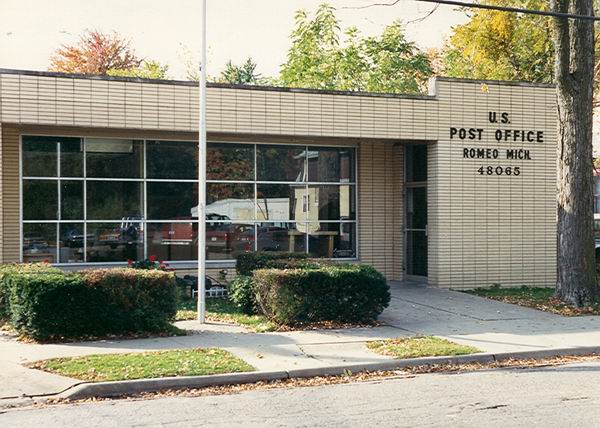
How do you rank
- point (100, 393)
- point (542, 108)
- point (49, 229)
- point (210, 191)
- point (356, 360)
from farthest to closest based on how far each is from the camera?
point (542, 108), point (210, 191), point (49, 229), point (356, 360), point (100, 393)

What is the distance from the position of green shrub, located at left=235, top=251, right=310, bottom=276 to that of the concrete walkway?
207 centimetres

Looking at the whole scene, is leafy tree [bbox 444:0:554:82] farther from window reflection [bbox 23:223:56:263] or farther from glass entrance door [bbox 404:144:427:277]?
window reflection [bbox 23:223:56:263]

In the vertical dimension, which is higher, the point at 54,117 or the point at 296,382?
the point at 54,117

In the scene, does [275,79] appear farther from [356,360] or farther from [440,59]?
[356,360]

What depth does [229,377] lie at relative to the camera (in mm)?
9805

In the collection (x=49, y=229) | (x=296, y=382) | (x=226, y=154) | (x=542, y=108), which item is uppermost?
(x=542, y=108)

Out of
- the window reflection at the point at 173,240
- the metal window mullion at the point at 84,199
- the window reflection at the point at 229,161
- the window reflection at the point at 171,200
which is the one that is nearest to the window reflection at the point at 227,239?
the window reflection at the point at 173,240

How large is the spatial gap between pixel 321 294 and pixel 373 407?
5.23m

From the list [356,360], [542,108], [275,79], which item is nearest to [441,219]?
[542,108]

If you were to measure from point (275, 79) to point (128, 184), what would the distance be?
28.4 metres

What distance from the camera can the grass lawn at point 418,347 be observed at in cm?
1126

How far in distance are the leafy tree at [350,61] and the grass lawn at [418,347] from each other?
27346mm

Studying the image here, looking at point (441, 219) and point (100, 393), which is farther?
point (441, 219)

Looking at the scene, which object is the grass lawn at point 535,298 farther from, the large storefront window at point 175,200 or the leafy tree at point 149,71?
the leafy tree at point 149,71
